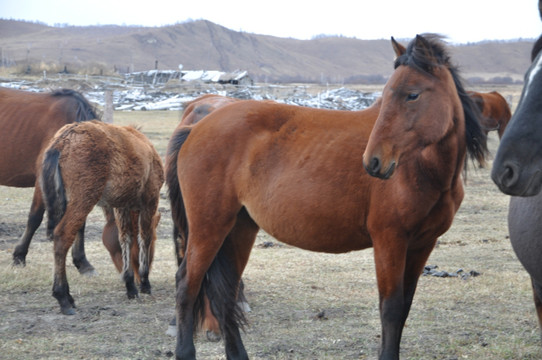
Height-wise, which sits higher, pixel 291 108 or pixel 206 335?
pixel 291 108

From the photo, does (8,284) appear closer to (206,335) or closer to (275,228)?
(206,335)

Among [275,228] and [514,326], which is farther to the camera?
[514,326]

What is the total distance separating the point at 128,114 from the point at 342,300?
2239cm

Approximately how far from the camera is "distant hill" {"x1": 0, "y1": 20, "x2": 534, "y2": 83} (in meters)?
107

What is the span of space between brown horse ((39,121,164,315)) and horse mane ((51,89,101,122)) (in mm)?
1415

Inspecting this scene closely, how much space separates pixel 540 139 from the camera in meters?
2.25

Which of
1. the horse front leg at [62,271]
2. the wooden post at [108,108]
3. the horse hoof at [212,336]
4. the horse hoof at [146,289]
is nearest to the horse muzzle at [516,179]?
the horse hoof at [212,336]

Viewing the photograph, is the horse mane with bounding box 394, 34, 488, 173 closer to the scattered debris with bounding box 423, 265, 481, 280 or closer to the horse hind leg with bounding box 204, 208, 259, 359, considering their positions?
the horse hind leg with bounding box 204, 208, 259, 359

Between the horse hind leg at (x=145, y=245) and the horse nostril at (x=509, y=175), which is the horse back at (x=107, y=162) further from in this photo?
the horse nostril at (x=509, y=175)

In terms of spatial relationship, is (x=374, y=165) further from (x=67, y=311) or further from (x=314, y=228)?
(x=67, y=311)

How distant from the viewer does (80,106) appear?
786cm

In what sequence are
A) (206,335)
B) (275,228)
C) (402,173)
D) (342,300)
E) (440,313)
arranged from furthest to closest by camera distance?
(342,300) → (440,313) → (206,335) → (275,228) → (402,173)

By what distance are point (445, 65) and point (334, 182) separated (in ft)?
3.18

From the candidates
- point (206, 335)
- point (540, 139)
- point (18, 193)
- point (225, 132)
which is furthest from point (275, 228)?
point (18, 193)
